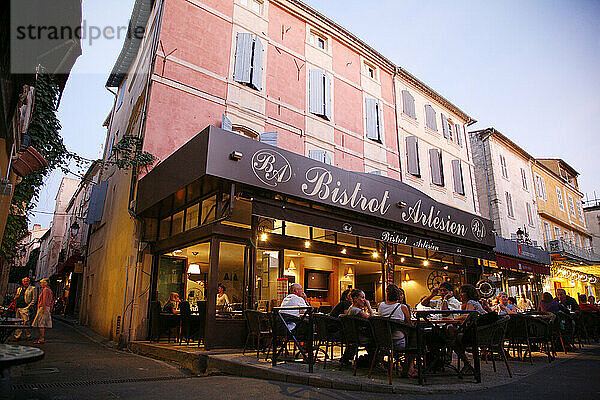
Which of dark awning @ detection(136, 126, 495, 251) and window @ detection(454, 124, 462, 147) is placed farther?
window @ detection(454, 124, 462, 147)

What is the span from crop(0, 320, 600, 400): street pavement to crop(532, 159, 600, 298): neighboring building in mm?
20561

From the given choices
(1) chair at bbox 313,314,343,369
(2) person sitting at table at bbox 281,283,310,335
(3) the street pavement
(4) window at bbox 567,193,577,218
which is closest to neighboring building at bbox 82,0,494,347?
(2) person sitting at table at bbox 281,283,310,335

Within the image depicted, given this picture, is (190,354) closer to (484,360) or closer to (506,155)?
(484,360)

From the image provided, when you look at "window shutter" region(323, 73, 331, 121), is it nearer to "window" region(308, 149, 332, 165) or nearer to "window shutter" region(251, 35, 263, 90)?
"window" region(308, 149, 332, 165)

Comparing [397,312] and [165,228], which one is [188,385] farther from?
[165,228]

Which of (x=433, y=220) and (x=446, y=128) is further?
(x=446, y=128)

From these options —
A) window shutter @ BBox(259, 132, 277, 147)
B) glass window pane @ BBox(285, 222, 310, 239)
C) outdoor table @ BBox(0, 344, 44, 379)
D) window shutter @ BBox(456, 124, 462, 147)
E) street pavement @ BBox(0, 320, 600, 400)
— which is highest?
window shutter @ BBox(456, 124, 462, 147)

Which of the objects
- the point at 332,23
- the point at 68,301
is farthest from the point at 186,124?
the point at 68,301

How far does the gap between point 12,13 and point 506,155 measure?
24.7m

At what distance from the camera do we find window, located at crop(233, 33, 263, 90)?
39.3 feet

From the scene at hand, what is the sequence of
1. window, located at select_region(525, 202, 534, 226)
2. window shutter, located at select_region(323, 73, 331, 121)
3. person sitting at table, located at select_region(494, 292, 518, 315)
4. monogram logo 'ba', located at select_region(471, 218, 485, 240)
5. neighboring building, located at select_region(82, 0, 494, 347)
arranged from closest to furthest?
neighboring building, located at select_region(82, 0, 494, 347), person sitting at table, located at select_region(494, 292, 518, 315), monogram logo 'ba', located at select_region(471, 218, 485, 240), window shutter, located at select_region(323, 73, 331, 121), window, located at select_region(525, 202, 534, 226)

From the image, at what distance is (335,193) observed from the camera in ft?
29.4

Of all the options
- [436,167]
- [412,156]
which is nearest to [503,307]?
[412,156]

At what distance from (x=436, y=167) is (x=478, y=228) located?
4859 mm
